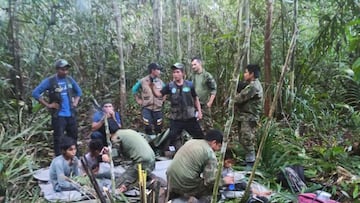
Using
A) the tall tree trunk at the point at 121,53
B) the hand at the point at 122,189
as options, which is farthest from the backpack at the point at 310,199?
the tall tree trunk at the point at 121,53

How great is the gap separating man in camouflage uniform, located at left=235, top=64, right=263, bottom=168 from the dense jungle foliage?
23 cm

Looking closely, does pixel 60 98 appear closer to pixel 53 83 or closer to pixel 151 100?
pixel 53 83

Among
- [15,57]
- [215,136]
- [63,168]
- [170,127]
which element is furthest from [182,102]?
[15,57]

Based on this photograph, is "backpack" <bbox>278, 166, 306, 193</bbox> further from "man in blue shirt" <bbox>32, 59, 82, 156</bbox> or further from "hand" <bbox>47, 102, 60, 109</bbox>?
"hand" <bbox>47, 102, 60, 109</bbox>

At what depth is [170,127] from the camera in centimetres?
657

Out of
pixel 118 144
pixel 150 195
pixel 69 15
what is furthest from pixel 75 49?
pixel 150 195

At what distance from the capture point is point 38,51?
7.70 m

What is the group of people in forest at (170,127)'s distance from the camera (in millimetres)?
4754

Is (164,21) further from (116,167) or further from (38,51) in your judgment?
(116,167)

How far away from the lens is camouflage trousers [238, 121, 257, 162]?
6.12 metres

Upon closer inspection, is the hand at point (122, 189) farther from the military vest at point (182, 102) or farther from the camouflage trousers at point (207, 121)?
the camouflage trousers at point (207, 121)

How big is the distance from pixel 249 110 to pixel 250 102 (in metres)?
0.11

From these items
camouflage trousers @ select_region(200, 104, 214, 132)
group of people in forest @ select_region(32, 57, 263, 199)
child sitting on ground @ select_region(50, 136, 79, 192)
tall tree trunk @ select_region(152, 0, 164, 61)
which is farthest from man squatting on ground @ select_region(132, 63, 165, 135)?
tall tree trunk @ select_region(152, 0, 164, 61)

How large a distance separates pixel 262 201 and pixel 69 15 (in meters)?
5.69
